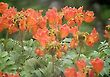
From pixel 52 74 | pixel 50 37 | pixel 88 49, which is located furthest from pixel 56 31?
pixel 88 49

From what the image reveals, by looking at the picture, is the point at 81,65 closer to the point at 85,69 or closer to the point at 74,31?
the point at 85,69

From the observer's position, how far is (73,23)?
2.60m

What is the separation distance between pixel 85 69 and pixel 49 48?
22cm

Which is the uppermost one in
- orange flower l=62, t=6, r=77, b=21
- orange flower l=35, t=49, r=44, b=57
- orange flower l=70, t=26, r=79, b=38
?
orange flower l=62, t=6, r=77, b=21

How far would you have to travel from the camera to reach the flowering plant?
228cm

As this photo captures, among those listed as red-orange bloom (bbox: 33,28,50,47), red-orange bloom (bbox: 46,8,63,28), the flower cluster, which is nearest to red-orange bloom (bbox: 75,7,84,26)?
red-orange bloom (bbox: 46,8,63,28)

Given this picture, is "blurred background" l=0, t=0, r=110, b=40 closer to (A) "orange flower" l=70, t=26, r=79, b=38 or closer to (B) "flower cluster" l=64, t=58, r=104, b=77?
(A) "orange flower" l=70, t=26, r=79, b=38

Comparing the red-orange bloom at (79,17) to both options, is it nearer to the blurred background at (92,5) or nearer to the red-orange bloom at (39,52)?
the red-orange bloom at (39,52)

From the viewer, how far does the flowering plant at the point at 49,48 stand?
228cm

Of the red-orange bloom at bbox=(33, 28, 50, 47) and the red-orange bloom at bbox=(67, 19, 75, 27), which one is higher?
the red-orange bloom at bbox=(67, 19, 75, 27)

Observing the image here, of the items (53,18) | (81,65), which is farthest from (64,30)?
(81,65)

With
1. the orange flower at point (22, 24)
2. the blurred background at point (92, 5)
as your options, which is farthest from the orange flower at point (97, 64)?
the blurred background at point (92, 5)

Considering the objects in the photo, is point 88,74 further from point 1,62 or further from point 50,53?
point 1,62

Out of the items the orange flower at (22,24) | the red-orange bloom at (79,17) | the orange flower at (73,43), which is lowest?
the orange flower at (73,43)
